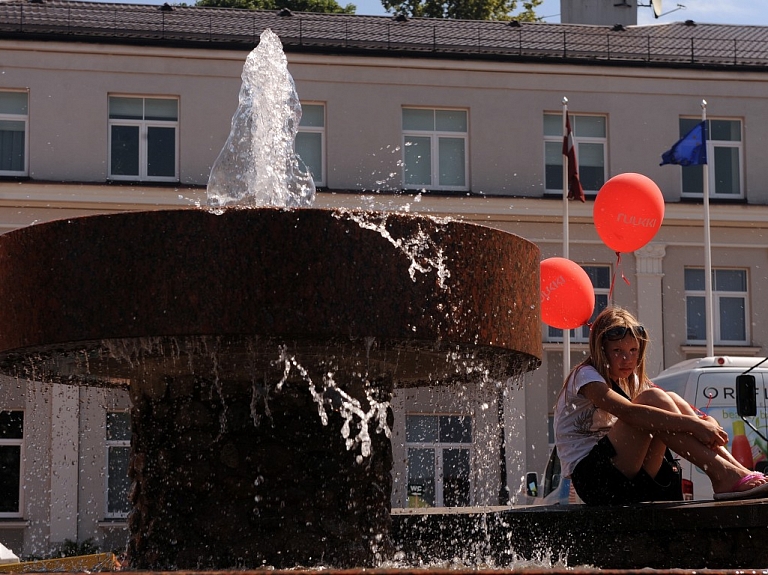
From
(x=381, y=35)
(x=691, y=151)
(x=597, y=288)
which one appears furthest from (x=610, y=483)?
(x=381, y=35)

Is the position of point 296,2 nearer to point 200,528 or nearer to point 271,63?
point 271,63

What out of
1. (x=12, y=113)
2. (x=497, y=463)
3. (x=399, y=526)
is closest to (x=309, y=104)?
(x=12, y=113)

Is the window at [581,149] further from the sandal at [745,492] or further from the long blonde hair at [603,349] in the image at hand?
the sandal at [745,492]

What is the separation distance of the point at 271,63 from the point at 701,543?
4318 millimetres

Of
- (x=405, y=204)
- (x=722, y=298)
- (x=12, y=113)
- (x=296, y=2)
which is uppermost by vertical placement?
(x=296, y=2)

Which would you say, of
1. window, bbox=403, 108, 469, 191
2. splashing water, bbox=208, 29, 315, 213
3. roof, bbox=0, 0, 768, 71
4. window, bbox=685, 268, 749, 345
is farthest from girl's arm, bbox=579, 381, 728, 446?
window, bbox=685, 268, 749, 345

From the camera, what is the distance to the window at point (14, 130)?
25391 mm

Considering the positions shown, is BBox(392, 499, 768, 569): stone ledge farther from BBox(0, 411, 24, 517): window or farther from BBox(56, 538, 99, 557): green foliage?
BBox(0, 411, 24, 517): window

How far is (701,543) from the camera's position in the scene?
526 centimetres

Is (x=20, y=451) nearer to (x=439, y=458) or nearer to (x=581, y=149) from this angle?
(x=439, y=458)

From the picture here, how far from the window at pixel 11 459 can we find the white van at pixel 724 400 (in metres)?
13.9

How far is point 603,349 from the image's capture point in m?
6.11

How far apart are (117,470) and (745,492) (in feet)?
65.5

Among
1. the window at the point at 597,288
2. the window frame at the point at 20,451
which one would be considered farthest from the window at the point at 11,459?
the window at the point at 597,288
